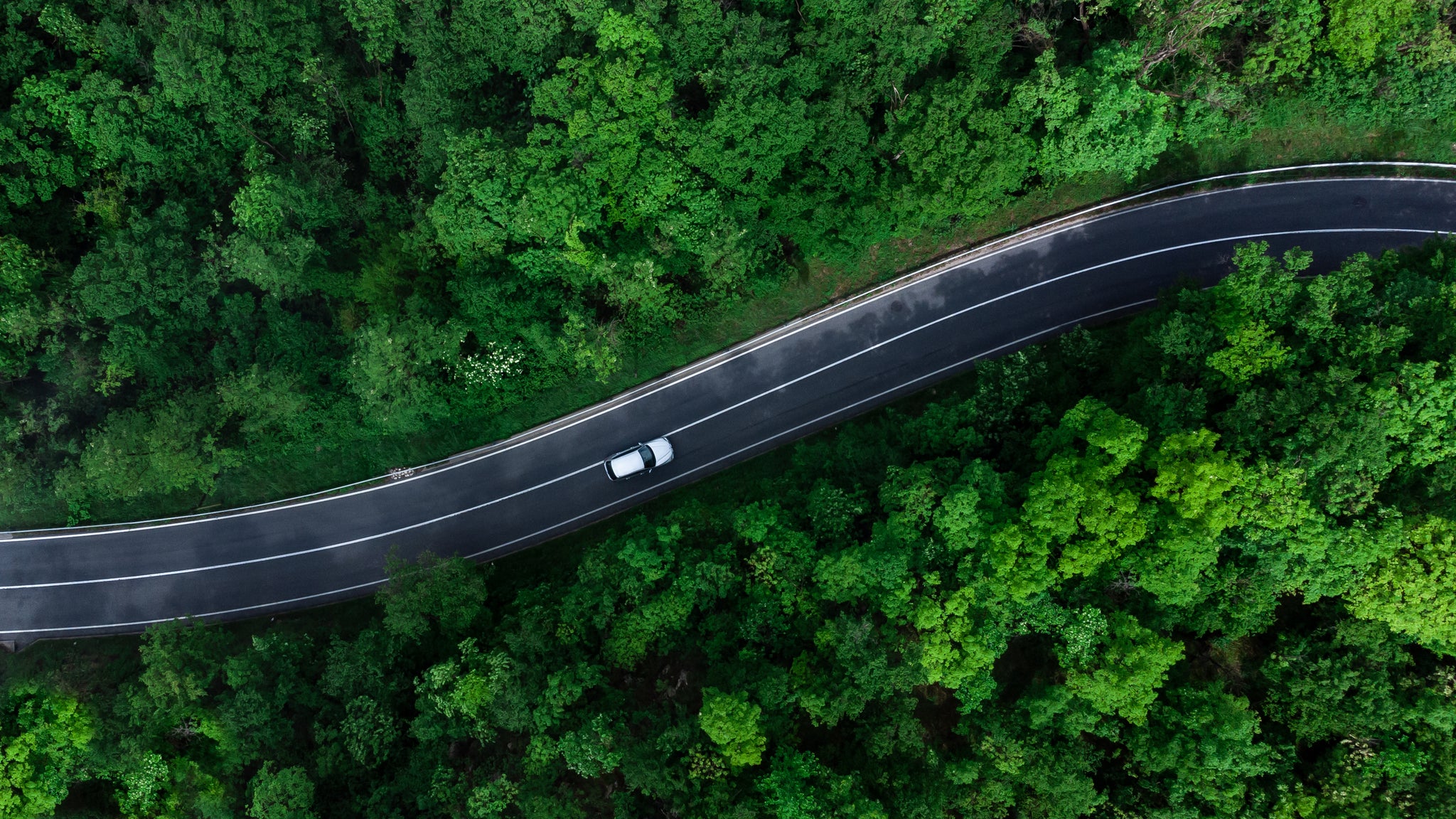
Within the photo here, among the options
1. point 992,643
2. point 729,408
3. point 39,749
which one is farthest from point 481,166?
point 39,749

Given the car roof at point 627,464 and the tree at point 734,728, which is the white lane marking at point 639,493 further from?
the tree at point 734,728

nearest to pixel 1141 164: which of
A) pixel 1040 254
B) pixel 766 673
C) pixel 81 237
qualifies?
pixel 1040 254

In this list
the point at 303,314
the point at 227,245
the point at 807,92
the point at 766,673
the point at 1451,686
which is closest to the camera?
the point at 1451,686

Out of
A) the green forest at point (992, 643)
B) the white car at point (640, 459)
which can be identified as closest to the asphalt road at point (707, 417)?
the white car at point (640, 459)

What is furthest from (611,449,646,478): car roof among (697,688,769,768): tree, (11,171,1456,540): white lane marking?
(697,688,769,768): tree

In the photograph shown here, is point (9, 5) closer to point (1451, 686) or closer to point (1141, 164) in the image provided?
point (1141, 164)

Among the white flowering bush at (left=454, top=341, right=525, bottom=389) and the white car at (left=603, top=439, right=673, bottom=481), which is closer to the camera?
the white flowering bush at (left=454, top=341, right=525, bottom=389)

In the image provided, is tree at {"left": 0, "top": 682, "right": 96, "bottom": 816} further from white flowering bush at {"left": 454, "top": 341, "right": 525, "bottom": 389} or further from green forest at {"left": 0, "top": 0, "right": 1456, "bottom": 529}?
white flowering bush at {"left": 454, "top": 341, "right": 525, "bottom": 389}
